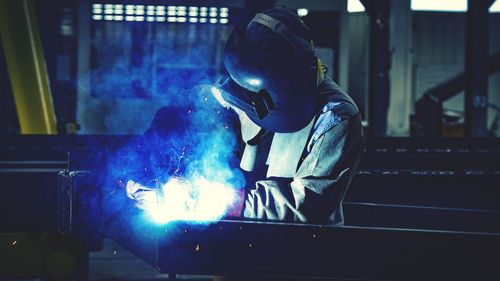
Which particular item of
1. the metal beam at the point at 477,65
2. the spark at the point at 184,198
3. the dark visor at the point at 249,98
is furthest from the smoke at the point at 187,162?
the metal beam at the point at 477,65

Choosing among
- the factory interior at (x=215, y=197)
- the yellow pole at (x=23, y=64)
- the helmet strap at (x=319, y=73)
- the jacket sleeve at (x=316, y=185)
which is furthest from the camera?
the yellow pole at (x=23, y=64)

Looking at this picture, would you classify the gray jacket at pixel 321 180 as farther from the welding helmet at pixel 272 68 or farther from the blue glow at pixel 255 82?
the blue glow at pixel 255 82

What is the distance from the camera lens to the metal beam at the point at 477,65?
5758 millimetres

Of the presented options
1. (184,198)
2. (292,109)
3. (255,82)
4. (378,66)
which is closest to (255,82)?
(255,82)

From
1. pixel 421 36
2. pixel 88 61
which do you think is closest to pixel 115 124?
pixel 88 61

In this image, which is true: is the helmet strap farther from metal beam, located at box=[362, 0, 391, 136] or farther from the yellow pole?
metal beam, located at box=[362, 0, 391, 136]

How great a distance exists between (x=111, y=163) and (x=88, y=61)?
5.85 m

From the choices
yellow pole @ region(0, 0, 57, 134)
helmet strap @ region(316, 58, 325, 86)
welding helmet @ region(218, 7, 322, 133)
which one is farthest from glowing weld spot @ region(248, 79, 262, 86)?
yellow pole @ region(0, 0, 57, 134)

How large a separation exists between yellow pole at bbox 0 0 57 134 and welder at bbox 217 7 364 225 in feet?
8.01

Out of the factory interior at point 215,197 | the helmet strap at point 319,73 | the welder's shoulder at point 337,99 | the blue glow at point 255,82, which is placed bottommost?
the factory interior at point 215,197

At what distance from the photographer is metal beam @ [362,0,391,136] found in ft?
19.3

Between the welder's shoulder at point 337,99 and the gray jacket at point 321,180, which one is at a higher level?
the welder's shoulder at point 337,99

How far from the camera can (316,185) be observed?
1817 millimetres

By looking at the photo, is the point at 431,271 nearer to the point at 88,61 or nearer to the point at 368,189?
the point at 368,189
